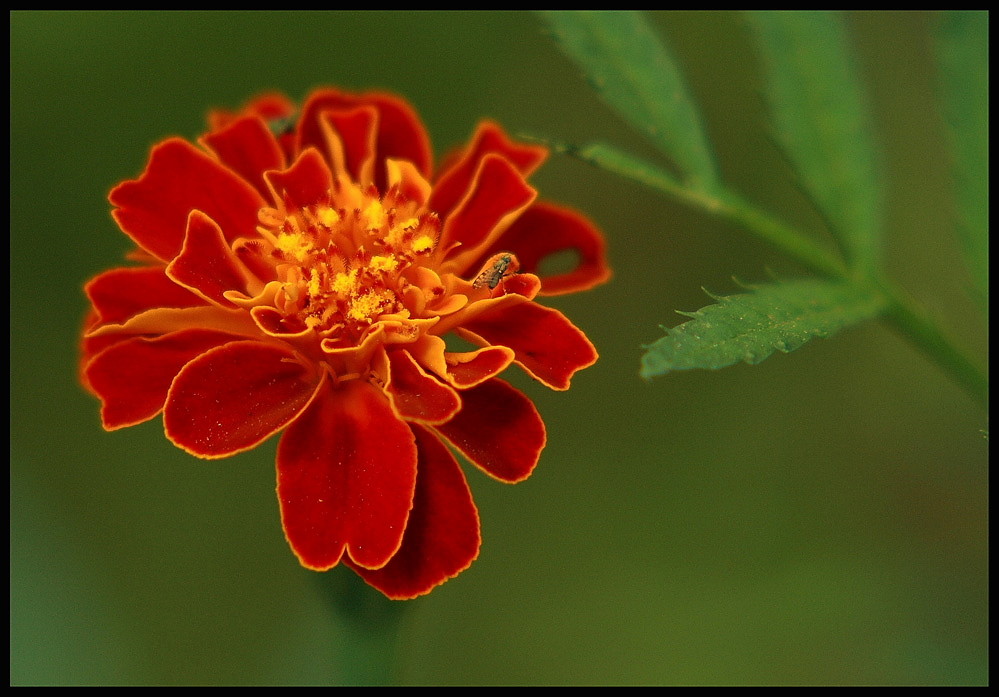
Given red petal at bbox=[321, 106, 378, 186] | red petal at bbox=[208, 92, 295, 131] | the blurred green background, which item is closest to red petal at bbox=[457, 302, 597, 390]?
red petal at bbox=[321, 106, 378, 186]

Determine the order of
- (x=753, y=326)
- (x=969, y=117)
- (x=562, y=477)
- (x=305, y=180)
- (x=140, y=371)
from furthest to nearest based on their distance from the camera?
(x=562, y=477) → (x=969, y=117) → (x=305, y=180) → (x=140, y=371) → (x=753, y=326)

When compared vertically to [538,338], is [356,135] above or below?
above

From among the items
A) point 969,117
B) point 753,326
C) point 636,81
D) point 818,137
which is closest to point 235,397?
point 753,326

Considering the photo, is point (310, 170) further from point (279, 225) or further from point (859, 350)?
point (859, 350)

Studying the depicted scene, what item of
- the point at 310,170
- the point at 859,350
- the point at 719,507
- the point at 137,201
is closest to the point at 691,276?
the point at 859,350

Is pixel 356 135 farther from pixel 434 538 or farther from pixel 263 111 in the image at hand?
pixel 434 538

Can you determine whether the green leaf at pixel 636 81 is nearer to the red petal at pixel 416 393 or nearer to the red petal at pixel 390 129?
the red petal at pixel 390 129
